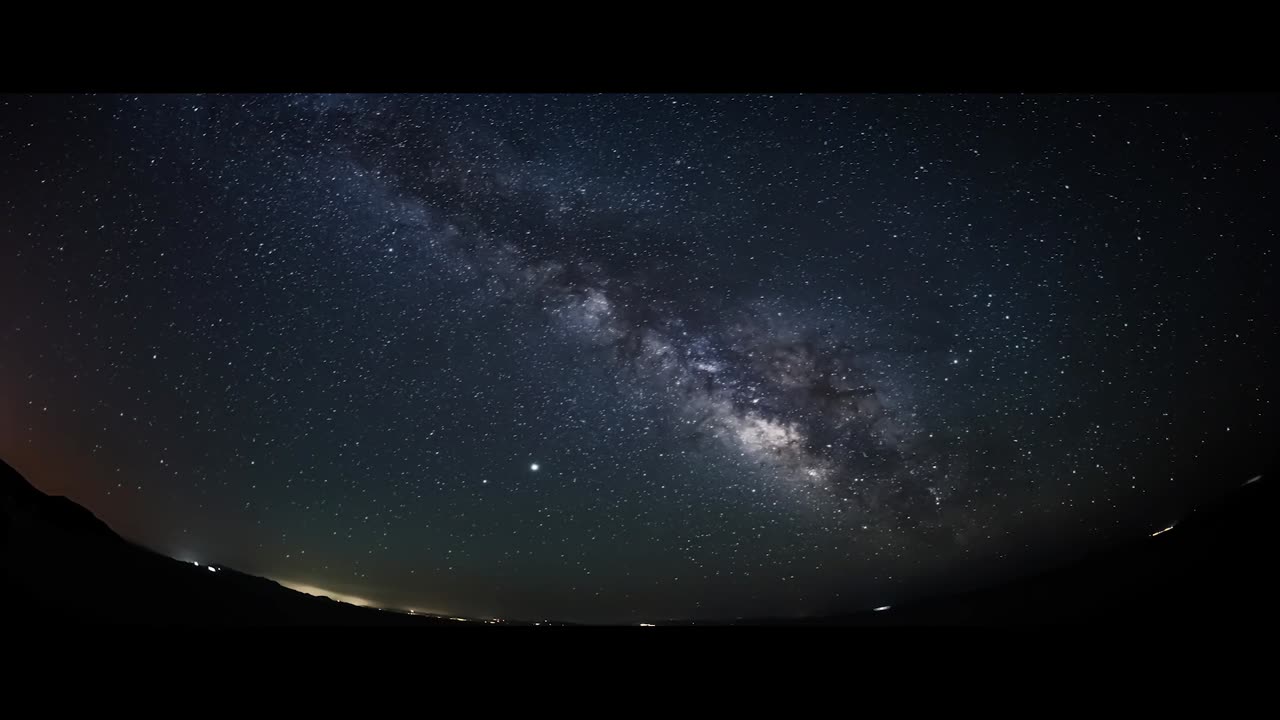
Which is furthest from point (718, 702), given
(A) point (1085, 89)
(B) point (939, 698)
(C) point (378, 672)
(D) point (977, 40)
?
(A) point (1085, 89)

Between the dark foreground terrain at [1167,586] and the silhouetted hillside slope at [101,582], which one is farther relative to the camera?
the silhouetted hillside slope at [101,582]

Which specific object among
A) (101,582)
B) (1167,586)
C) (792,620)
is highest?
(1167,586)

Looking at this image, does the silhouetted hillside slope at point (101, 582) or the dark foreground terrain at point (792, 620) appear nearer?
the dark foreground terrain at point (792, 620)

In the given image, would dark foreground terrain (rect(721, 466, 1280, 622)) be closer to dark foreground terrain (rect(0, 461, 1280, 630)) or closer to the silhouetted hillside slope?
dark foreground terrain (rect(0, 461, 1280, 630))

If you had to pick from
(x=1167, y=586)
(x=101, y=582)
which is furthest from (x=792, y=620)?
(x=101, y=582)

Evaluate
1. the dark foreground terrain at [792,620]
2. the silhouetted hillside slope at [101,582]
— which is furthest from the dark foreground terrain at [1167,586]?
the silhouetted hillside slope at [101,582]

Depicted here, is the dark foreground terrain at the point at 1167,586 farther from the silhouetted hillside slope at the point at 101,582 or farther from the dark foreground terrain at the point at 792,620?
the silhouetted hillside slope at the point at 101,582

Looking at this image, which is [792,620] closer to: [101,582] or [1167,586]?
[1167,586]

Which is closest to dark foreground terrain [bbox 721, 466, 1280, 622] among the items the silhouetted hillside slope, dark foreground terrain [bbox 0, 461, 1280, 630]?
dark foreground terrain [bbox 0, 461, 1280, 630]
